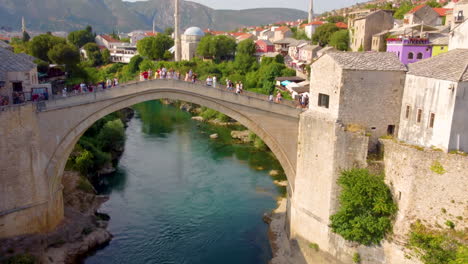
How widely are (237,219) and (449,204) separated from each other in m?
10.0

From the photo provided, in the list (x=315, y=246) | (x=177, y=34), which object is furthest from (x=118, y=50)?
(x=315, y=246)

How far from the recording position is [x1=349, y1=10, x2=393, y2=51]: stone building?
36.7 meters

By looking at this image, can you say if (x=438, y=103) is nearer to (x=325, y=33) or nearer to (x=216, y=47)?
(x=325, y=33)

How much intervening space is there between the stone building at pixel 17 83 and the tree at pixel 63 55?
21169 millimetres

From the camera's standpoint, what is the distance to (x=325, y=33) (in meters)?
48.3

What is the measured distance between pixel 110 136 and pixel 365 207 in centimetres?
1890

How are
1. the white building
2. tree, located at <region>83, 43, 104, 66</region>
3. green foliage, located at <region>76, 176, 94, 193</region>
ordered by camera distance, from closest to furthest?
green foliage, located at <region>76, 176, 94, 193</region>, tree, located at <region>83, 43, 104, 66</region>, the white building

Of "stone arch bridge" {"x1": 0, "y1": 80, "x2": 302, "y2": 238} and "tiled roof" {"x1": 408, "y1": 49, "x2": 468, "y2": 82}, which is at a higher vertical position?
"tiled roof" {"x1": 408, "y1": 49, "x2": 468, "y2": 82}

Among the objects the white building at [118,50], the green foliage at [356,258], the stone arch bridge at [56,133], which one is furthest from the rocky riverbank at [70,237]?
the white building at [118,50]

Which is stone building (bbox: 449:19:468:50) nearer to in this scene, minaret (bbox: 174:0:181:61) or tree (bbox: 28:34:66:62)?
tree (bbox: 28:34:66:62)

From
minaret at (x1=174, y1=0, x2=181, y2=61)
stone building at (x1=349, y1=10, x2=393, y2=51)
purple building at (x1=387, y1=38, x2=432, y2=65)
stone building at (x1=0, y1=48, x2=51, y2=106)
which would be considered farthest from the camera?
minaret at (x1=174, y1=0, x2=181, y2=61)

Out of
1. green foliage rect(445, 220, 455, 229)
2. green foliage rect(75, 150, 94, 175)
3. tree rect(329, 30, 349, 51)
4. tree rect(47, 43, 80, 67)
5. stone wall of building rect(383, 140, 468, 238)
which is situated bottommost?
green foliage rect(75, 150, 94, 175)

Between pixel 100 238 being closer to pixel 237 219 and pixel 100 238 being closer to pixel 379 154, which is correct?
pixel 237 219

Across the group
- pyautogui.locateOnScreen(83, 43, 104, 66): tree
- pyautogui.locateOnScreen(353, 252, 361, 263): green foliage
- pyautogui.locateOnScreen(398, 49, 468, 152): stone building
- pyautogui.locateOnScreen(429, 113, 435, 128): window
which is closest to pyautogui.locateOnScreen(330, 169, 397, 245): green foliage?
pyautogui.locateOnScreen(353, 252, 361, 263): green foliage
